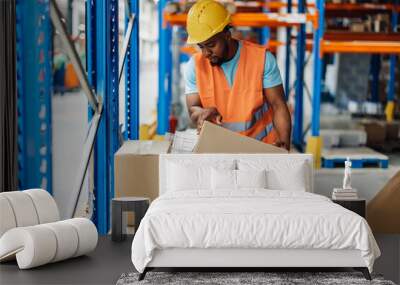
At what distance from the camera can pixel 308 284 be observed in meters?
4.88

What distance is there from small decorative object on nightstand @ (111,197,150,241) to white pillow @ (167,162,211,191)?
0.88 ft

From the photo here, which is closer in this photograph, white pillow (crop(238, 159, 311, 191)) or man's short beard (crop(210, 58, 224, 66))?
white pillow (crop(238, 159, 311, 191))

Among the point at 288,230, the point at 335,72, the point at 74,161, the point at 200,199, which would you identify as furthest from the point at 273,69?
the point at 335,72

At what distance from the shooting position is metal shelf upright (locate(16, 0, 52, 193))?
17.8 feet

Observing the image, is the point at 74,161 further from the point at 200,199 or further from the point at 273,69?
the point at 200,199

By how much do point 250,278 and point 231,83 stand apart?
274 centimetres

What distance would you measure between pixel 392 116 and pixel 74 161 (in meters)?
7.88

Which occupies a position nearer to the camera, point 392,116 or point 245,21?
point 245,21

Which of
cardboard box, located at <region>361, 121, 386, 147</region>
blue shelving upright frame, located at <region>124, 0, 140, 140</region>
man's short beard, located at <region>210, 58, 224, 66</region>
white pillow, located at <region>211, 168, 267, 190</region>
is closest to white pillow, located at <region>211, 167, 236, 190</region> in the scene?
white pillow, located at <region>211, 168, 267, 190</region>

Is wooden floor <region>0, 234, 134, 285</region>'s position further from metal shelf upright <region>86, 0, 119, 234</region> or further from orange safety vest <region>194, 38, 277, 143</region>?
orange safety vest <region>194, 38, 277, 143</region>

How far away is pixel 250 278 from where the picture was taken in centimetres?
501

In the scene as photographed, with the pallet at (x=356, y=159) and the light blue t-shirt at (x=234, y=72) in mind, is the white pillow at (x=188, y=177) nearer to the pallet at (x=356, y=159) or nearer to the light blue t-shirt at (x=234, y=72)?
the light blue t-shirt at (x=234, y=72)

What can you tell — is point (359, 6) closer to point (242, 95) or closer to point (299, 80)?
point (299, 80)

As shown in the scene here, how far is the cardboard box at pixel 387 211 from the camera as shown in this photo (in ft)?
21.7
